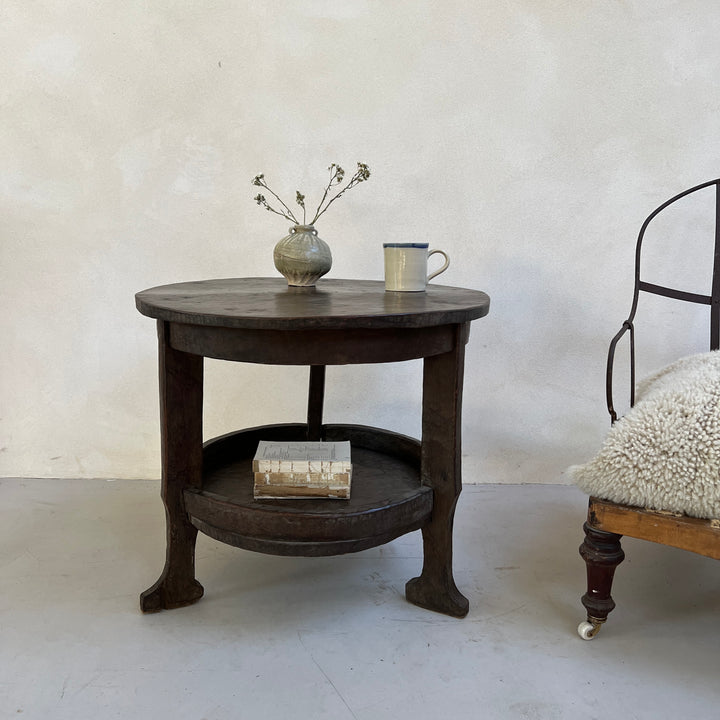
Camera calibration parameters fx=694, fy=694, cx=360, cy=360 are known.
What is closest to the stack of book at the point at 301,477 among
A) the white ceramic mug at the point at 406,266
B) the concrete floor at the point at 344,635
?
the concrete floor at the point at 344,635

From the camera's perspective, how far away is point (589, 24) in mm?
2363

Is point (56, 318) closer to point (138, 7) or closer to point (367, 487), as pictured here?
point (138, 7)

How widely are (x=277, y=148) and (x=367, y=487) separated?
133cm

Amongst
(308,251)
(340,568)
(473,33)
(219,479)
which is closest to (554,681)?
(340,568)

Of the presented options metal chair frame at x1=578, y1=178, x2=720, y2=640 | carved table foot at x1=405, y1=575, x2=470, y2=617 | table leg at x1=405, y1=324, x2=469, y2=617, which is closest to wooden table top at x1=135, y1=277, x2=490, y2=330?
table leg at x1=405, y1=324, x2=469, y2=617

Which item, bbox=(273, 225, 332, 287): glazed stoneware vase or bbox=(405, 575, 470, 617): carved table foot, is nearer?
bbox=(405, 575, 470, 617): carved table foot

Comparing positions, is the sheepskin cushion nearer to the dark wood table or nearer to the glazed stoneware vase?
the dark wood table

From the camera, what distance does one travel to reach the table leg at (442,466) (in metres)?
1.59

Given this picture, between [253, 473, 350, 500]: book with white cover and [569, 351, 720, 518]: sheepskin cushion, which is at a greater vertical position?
[569, 351, 720, 518]: sheepskin cushion

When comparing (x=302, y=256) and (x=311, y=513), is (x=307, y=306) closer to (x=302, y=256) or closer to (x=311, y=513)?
(x=302, y=256)

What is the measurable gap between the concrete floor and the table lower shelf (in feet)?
0.74

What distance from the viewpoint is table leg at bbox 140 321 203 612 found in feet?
5.22

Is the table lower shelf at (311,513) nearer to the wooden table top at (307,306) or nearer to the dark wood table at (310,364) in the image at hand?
the dark wood table at (310,364)

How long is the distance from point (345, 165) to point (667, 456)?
1532mm
